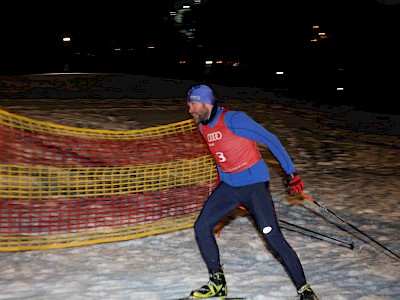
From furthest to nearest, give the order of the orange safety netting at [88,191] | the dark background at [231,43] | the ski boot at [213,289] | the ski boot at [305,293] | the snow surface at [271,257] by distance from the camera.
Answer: the dark background at [231,43] < the orange safety netting at [88,191] < the snow surface at [271,257] < the ski boot at [213,289] < the ski boot at [305,293]

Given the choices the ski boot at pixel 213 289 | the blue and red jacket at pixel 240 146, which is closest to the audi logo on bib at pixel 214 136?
the blue and red jacket at pixel 240 146

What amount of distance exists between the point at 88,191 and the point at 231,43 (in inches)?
777

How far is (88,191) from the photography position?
8.79 m

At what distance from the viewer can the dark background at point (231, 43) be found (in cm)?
2169

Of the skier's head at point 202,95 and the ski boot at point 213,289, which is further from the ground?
the skier's head at point 202,95

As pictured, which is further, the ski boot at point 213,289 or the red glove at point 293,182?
the ski boot at point 213,289

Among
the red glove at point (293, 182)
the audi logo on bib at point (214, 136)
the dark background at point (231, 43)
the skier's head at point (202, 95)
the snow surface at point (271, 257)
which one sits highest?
the dark background at point (231, 43)

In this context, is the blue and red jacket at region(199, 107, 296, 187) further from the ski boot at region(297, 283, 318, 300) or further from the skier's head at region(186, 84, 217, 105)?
the ski boot at region(297, 283, 318, 300)

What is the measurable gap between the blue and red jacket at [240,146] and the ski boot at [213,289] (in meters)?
0.82

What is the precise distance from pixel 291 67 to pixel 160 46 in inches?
307

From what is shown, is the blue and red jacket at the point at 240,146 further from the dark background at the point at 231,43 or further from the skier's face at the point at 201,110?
the dark background at the point at 231,43

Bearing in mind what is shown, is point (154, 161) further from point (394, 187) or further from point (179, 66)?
point (179, 66)

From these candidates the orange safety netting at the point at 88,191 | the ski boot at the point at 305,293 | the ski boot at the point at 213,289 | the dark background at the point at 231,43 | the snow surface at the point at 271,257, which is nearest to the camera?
the ski boot at the point at 305,293

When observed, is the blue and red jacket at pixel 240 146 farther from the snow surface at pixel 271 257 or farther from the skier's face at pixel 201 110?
the snow surface at pixel 271 257
